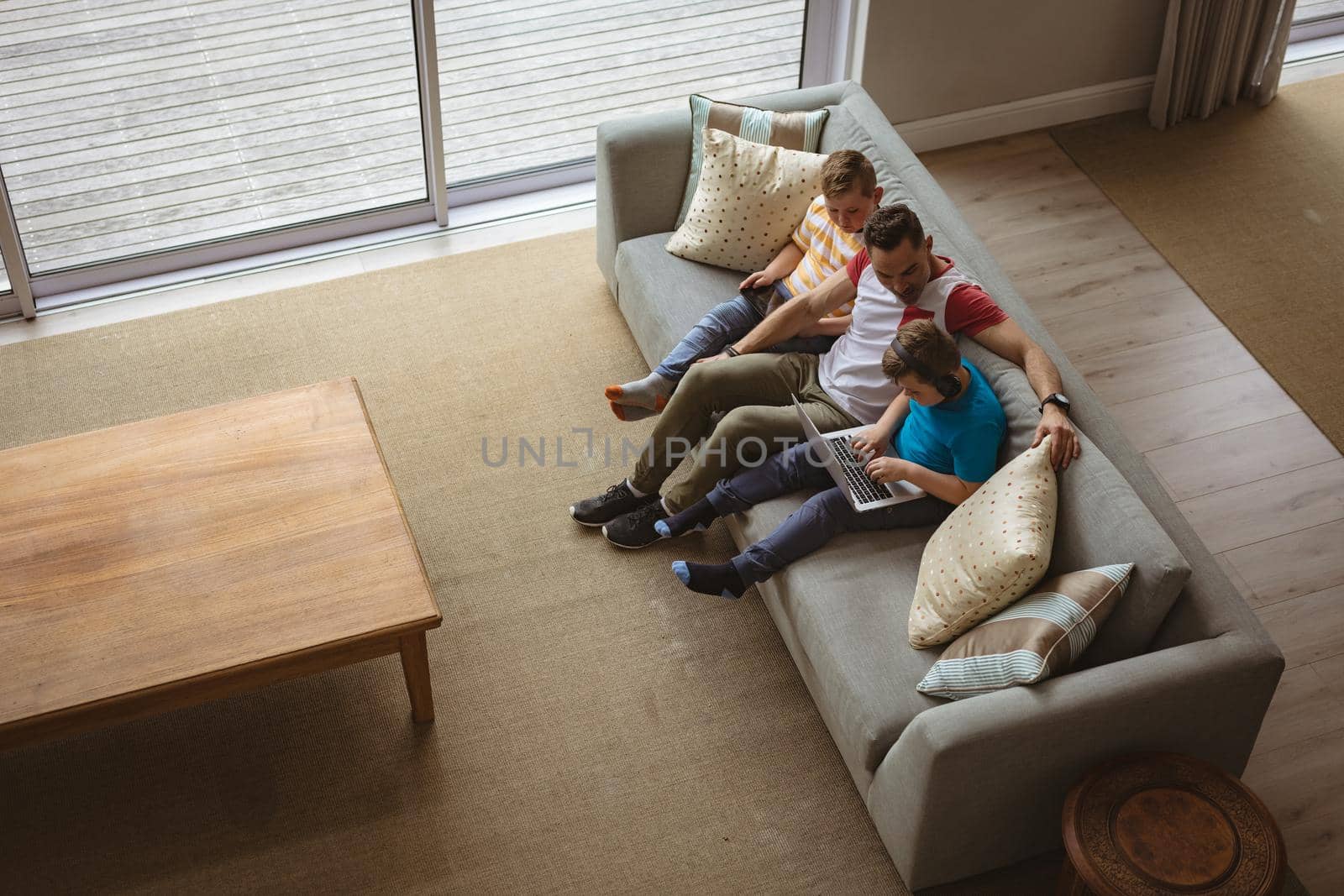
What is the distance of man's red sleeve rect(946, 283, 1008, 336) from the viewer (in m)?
3.01

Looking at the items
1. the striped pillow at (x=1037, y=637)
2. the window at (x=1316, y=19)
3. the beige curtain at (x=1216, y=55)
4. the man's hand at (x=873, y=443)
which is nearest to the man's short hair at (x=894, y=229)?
the man's hand at (x=873, y=443)

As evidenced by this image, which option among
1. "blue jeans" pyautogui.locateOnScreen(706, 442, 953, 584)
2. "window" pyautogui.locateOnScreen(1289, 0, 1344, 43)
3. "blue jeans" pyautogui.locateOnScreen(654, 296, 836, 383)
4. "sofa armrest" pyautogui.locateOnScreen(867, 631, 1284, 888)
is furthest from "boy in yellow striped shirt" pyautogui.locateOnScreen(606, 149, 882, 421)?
"window" pyautogui.locateOnScreen(1289, 0, 1344, 43)

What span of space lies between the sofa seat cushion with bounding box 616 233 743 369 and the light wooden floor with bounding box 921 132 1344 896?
1171mm

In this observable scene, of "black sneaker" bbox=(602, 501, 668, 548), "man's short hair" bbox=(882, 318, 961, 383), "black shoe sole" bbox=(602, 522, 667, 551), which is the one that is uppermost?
"man's short hair" bbox=(882, 318, 961, 383)

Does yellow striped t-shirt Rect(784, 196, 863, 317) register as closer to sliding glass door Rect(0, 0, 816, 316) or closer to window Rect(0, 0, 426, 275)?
sliding glass door Rect(0, 0, 816, 316)

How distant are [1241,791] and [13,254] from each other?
3.67 m

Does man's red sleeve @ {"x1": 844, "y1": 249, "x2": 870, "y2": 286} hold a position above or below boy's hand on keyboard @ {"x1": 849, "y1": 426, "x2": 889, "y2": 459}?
above

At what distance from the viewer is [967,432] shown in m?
2.82

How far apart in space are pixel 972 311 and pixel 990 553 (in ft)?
2.19

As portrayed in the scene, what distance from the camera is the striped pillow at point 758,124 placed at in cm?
372

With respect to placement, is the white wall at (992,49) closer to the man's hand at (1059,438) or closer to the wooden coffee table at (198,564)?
the man's hand at (1059,438)

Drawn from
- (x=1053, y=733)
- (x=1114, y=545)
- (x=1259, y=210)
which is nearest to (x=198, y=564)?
(x=1053, y=733)

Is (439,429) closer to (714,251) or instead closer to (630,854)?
(714,251)

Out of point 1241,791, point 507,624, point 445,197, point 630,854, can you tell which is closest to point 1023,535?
point 1241,791
